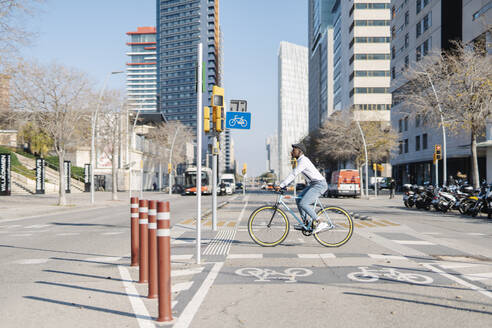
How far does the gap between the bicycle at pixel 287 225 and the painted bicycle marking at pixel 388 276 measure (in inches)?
95.2

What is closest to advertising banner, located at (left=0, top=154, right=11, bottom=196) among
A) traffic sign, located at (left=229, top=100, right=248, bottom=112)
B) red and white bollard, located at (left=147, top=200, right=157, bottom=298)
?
traffic sign, located at (left=229, top=100, right=248, bottom=112)

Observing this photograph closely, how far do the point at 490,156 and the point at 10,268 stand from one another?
128 feet

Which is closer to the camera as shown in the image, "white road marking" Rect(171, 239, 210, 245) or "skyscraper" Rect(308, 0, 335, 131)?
"white road marking" Rect(171, 239, 210, 245)

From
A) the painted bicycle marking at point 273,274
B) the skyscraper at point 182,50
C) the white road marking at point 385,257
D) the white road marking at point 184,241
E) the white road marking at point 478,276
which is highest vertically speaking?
the skyscraper at point 182,50

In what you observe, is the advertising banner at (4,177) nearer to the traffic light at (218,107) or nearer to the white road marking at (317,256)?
the traffic light at (218,107)

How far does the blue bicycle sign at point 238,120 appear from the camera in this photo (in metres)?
11.4

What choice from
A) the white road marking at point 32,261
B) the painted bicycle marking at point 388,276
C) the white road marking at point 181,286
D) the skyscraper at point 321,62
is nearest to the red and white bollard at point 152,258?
the white road marking at point 181,286

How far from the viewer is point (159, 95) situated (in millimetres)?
173375

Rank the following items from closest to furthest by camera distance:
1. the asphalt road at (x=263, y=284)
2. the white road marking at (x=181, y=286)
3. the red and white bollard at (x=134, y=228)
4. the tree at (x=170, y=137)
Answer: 1. the asphalt road at (x=263, y=284)
2. the white road marking at (x=181, y=286)
3. the red and white bollard at (x=134, y=228)
4. the tree at (x=170, y=137)

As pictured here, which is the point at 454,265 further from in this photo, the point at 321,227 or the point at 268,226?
the point at 268,226

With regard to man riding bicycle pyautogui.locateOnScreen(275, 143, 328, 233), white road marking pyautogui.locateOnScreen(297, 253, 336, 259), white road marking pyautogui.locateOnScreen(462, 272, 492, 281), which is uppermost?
man riding bicycle pyautogui.locateOnScreen(275, 143, 328, 233)

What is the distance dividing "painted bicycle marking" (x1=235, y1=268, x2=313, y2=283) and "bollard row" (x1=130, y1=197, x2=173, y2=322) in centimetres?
144

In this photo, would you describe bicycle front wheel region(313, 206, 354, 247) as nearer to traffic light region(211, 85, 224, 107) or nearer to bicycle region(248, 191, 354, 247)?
bicycle region(248, 191, 354, 247)

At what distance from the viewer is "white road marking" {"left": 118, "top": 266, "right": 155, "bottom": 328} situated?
419 centimetres
